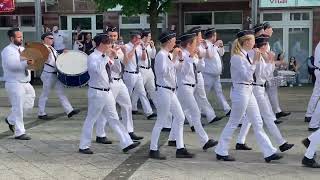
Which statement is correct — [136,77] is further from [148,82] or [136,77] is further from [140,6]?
[140,6]

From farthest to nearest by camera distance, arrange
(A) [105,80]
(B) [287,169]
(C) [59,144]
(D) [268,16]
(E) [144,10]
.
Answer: (D) [268,16], (E) [144,10], (C) [59,144], (A) [105,80], (B) [287,169]

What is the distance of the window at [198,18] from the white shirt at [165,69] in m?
13.9

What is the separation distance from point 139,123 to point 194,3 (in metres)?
11.0

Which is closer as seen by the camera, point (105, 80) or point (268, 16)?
point (105, 80)

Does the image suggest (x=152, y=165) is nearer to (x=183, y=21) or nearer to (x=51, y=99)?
(x=51, y=99)

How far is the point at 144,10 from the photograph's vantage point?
554 inches

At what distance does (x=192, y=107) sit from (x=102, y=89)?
4.58ft

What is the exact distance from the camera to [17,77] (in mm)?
9602

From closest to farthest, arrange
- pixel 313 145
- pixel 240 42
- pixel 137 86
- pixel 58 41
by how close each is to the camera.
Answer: pixel 313 145 < pixel 240 42 < pixel 137 86 < pixel 58 41

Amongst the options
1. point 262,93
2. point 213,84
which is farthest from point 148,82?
point 262,93

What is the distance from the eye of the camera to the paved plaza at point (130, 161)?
7.25 meters

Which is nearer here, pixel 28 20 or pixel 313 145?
pixel 313 145

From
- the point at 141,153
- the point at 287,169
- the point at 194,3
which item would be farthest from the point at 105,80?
the point at 194,3

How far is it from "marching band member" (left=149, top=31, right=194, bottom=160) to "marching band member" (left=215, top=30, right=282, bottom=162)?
25.3 inches
